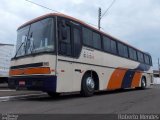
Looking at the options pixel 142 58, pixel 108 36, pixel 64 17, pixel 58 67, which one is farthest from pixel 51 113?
pixel 142 58

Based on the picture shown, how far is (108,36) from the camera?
17.0m

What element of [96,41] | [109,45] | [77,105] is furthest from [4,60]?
[77,105]

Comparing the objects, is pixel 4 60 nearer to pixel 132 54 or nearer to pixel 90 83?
pixel 132 54

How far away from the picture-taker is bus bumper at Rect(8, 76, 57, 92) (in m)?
11.4

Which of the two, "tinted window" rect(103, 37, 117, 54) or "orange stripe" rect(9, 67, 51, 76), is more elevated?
"tinted window" rect(103, 37, 117, 54)

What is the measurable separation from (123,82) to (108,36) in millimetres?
3369

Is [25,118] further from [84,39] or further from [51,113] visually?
[84,39]

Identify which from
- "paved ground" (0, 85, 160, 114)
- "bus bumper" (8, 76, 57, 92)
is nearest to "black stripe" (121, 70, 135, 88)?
"paved ground" (0, 85, 160, 114)

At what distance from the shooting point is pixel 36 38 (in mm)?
12328

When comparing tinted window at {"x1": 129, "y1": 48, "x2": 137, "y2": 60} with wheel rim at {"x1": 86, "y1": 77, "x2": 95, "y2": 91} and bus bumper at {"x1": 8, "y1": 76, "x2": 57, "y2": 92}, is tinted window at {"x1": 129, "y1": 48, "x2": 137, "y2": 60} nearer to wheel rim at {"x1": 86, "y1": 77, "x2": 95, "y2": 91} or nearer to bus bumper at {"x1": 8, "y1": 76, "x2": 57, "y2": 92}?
wheel rim at {"x1": 86, "y1": 77, "x2": 95, "y2": 91}

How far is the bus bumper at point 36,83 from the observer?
37.5 ft

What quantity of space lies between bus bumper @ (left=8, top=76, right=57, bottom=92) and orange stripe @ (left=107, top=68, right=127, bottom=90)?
5442 millimetres

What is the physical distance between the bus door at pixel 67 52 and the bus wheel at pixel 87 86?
1.01 meters

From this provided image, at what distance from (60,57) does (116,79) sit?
6.36 metres
